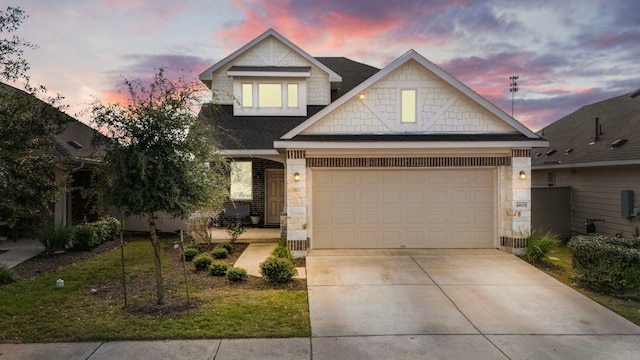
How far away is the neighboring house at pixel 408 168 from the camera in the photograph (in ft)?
36.2

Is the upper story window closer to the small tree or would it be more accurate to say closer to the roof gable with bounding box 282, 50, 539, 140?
the roof gable with bounding box 282, 50, 539, 140

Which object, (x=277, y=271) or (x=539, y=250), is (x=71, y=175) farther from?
(x=539, y=250)

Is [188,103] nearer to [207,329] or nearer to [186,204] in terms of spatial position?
[186,204]

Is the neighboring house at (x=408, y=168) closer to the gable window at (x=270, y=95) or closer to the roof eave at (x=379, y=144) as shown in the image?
the roof eave at (x=379, y=144)

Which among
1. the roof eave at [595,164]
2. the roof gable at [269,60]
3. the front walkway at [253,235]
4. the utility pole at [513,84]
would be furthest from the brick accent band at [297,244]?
the utility pole at [513,84]

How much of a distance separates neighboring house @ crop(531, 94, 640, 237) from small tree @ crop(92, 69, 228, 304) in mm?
11624

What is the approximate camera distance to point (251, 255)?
11.4 meters

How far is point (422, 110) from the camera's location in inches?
444

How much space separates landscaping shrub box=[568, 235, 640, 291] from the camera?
791cm

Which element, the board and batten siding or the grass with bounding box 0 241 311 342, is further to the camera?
the board and batten siding

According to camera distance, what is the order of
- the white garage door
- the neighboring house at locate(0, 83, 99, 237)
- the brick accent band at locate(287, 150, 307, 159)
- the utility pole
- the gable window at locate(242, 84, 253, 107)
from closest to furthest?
the brick accent band at locate(287, 150, 307, 159) < the white garage door < the neighboring house at locate(0, 83, 99, 237) < the gable window at locate(242, 84, 253, 107) < the utility pole

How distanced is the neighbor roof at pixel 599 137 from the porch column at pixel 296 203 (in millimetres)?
9103

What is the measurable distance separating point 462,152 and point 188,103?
7527 mm

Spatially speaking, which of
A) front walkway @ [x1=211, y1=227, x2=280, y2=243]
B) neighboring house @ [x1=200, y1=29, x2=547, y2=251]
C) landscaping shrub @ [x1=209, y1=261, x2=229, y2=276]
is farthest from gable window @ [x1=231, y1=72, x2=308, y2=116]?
landscaping shrub @ [x1=209, y1=261, x2=229, y2=276]
